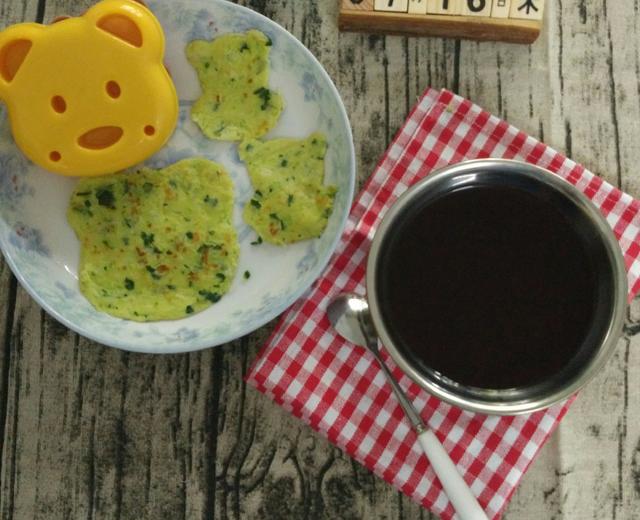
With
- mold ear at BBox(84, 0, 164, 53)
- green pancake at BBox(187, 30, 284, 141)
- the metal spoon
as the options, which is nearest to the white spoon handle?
the metal spoon

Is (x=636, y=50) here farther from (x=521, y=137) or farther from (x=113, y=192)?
(x=113, y=192)

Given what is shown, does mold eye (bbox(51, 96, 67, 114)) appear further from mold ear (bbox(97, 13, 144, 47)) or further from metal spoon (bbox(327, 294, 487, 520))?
metal spoon (bbox(327, 294, 487, 520))

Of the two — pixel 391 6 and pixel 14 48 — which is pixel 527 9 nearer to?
pixel 391 6

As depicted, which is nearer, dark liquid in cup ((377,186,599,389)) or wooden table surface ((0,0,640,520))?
dark liquid in cup ((377,186,599,389))

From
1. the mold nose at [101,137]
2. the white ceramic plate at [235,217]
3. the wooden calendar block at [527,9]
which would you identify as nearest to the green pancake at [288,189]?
the white ceramic plate at [235,217]

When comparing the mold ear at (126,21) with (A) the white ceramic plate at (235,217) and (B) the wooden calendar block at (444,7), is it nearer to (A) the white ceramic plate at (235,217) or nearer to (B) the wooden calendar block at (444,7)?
(A) the white ceramic plate at (235,217)

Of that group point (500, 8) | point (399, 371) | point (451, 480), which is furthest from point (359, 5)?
point (451, 480)

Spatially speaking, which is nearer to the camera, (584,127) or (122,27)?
(122,27)
